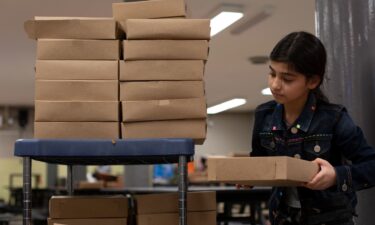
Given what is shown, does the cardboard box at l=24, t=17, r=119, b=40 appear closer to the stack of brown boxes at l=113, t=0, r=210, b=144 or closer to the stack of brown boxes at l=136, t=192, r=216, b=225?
the stack of brown boxes at l=113, t=0, r=210, b=144

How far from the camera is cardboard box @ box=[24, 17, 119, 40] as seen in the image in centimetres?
192

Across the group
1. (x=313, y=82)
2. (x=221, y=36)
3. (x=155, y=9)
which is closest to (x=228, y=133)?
(x=221, y=36)

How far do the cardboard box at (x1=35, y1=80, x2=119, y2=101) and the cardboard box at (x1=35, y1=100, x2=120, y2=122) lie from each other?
0.02m

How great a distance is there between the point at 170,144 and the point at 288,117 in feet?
1.35

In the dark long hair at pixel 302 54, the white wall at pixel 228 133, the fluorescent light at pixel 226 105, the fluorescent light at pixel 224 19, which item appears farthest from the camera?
the white wall at pixel 228 133

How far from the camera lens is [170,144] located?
1.74 m

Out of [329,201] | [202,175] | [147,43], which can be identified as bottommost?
[202,175]

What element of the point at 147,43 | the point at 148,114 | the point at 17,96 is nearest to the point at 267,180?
the point at 148,114

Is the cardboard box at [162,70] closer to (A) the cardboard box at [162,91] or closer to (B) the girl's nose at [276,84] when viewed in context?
(A) the cardboard box at [162,91]

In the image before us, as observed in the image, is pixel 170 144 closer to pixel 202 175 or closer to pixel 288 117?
pixel 288 117

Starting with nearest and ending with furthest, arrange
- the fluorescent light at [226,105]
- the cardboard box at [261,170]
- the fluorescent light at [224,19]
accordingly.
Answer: the cardboard box at [261,170] → the fluorescent light at [224,19] → the fluorescent light at [226,105]

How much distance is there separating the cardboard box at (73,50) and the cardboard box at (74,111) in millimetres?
167

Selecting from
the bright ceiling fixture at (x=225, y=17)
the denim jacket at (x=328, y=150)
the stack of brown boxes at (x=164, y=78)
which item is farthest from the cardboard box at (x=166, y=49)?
the bright ceiling fixture at (x=225, y=17)

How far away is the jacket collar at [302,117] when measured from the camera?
175 cm
